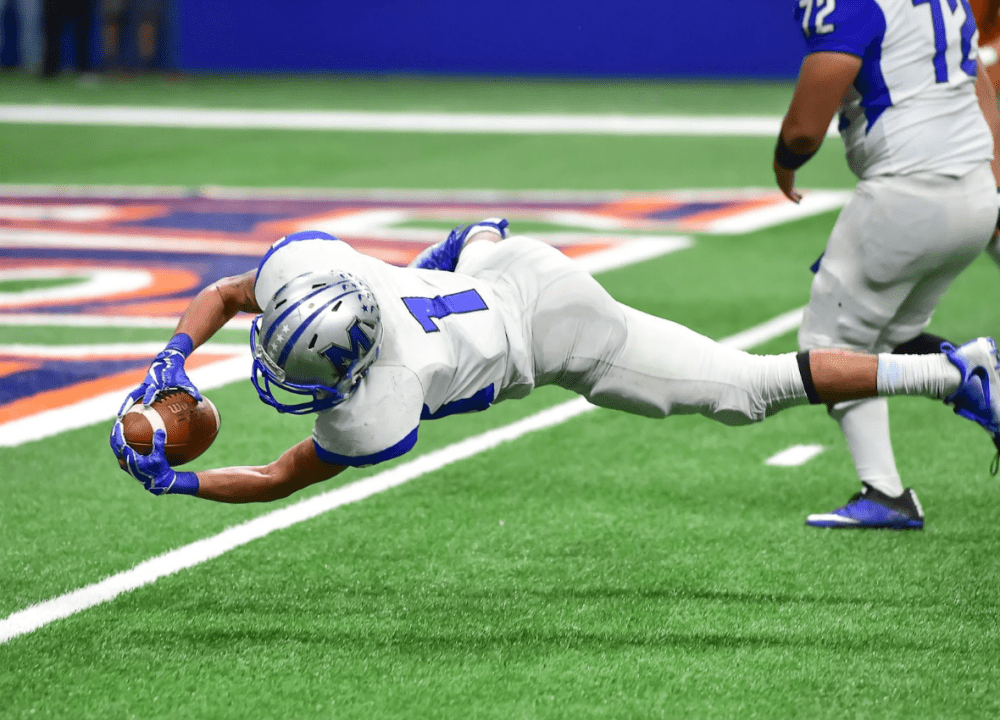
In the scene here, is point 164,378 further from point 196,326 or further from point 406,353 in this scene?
point 406,353

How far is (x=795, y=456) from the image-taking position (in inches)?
227

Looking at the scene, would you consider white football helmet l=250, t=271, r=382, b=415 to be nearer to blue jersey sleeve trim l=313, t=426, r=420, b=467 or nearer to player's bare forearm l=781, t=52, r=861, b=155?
blue jersey sleeve trim l=313, t=426, r=420, b=467

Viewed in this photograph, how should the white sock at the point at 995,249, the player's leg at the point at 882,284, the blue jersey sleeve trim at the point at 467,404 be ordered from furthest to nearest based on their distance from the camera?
the white sock at the point at 995,249 → the player's leg at the point at 882,284 → the blue jersey sleeve trim at the point at 467,404

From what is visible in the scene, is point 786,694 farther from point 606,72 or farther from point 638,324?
point 606,72

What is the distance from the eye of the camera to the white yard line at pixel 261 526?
4.14 metres

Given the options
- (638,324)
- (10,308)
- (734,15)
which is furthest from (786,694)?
(734,15)

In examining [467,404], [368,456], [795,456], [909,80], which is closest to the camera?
[368,456]

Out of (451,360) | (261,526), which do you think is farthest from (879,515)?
(261,526)

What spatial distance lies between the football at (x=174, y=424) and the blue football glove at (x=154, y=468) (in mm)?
38

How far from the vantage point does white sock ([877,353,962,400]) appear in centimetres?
405

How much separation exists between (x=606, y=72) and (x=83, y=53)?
335 inches

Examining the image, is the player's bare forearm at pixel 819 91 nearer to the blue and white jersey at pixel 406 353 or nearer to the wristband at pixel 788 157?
the wristband at pixel 788 157

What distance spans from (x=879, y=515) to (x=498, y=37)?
19.8 metres

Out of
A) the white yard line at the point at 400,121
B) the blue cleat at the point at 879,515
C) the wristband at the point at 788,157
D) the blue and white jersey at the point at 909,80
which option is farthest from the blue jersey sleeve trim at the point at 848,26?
the white yard line at the point at 400,121
